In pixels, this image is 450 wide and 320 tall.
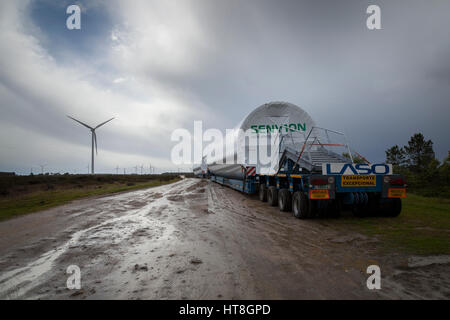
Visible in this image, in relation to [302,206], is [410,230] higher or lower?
lower

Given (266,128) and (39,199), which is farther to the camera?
(39,199)

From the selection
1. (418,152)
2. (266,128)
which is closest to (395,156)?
(418,152)

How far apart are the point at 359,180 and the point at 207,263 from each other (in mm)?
5391

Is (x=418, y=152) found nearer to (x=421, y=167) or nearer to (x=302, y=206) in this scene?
(x=421, y=167)

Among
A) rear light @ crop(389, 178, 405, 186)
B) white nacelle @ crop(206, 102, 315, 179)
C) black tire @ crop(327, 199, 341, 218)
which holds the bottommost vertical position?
black tire @ crop(327, 199, 341, 218)

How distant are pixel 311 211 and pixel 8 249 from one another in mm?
7203

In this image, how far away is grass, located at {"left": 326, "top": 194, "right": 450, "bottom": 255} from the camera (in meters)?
4.30

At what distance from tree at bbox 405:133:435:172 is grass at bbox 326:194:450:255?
3487 cm

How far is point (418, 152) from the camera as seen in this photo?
3603 cm

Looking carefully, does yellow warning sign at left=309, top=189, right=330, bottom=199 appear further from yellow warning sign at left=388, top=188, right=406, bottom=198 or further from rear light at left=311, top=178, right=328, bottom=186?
yellow warning sign at left=388, top=188, right=406, bottom=198

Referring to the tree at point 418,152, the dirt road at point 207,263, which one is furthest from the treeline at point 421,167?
the dirt road at point 207,263

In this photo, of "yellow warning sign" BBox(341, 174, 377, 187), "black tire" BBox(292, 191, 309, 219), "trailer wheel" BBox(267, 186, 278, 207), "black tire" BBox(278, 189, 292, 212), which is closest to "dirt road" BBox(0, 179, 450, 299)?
"black tire" BBox(292, 191, 309, 219)
